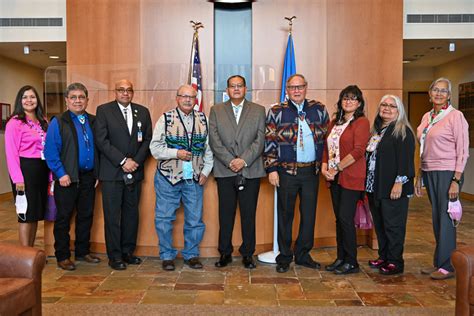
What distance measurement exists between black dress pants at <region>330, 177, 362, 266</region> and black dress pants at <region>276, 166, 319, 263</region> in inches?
7.9

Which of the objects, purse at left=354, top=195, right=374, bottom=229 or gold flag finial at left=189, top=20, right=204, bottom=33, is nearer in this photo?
purse at left=354, top=195, right=374, bottom=229

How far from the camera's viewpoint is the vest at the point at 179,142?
4.16m

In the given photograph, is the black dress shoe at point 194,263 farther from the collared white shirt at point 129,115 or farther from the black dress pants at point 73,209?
the collared white shirt at point 129,115

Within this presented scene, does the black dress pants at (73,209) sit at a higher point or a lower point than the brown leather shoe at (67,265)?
higher

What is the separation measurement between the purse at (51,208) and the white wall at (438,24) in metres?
5.78

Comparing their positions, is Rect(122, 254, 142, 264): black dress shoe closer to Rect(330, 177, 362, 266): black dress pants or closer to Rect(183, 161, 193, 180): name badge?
Rect(183, 161, 193, 180): name badge

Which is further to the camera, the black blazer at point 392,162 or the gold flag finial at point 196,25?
the gold flag finial at point 196,25

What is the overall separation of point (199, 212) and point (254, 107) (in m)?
1.07

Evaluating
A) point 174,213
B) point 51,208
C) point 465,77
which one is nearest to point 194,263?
point 174,213

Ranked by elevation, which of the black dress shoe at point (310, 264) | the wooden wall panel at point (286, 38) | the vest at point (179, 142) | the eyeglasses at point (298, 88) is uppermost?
the wooden wall panel at point (286, 38)

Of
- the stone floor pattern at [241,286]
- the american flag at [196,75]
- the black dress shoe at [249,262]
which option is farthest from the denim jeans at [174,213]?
the american flag at [196,75]

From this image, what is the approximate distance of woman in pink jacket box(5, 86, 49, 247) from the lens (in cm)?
416

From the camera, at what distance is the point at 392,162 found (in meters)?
3.93

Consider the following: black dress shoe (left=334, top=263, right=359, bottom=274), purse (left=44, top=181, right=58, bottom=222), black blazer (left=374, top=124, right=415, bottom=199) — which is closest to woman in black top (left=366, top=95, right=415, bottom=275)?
black blazer (left=374, top=124, right=415, bottom=199)
